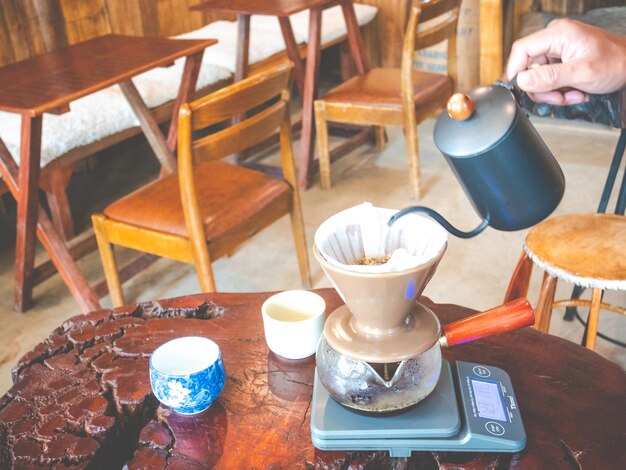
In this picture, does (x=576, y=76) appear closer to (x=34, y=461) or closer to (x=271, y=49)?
(x=34, y=461)

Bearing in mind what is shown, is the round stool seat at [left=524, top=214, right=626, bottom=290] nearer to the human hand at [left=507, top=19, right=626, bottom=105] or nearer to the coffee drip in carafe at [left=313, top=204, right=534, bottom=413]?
the human hand at [left=507, top=19, right=626, bottom=105]

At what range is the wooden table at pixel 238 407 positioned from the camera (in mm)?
1178

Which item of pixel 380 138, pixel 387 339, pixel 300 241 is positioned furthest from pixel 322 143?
pixel 387 339

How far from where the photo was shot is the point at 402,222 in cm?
112

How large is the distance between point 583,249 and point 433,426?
0.86 meters

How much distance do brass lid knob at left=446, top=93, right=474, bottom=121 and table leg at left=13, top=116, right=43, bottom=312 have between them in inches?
68.1

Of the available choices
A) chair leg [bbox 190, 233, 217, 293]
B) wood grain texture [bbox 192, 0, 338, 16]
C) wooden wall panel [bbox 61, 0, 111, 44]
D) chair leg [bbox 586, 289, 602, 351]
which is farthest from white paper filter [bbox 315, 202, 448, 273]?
wooden wall panel [bbox 61, 0, 111, 44]

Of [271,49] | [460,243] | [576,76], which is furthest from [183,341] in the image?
[271,49]

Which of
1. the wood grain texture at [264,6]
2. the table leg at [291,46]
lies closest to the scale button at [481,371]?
the wood grain texture at [264,6]

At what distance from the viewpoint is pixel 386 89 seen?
346 cm

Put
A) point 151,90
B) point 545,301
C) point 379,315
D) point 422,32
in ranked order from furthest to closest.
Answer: point 151,90 → point 422,32 → point 545,301 → point 379,315

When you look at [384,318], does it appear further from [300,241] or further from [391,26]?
[391,26]

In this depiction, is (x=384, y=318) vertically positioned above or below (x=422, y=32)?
above

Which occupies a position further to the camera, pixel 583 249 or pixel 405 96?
pixel 405 96
